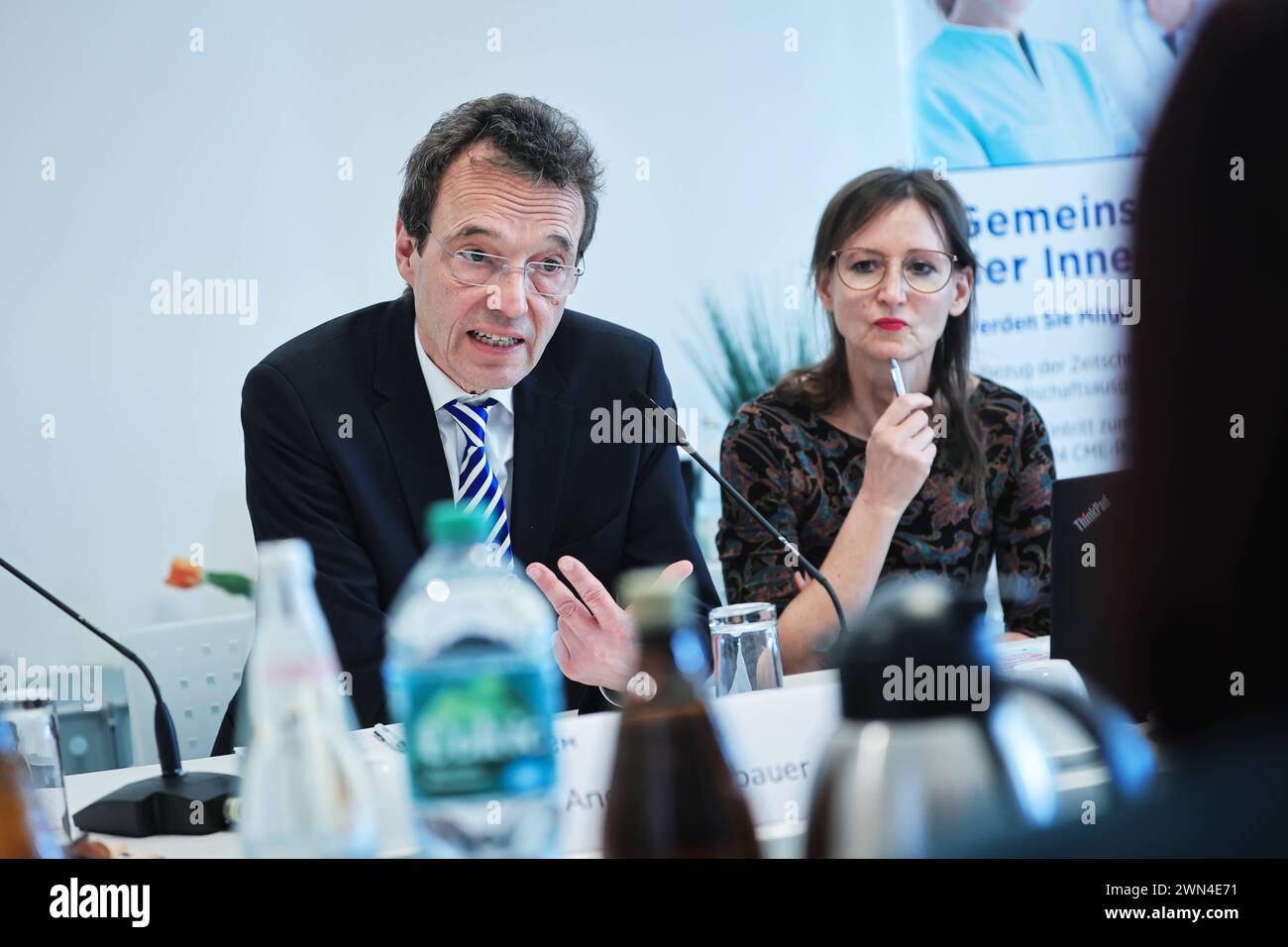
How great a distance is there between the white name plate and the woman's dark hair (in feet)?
3.49

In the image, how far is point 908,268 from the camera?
198 cm

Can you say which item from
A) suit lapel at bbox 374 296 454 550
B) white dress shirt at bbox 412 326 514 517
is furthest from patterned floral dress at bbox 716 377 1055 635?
suit lapel at bbox 374 296 454 550

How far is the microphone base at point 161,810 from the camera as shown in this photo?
90 cm

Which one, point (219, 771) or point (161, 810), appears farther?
point (219, 771)

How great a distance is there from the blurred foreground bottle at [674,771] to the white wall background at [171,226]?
1.77 meters

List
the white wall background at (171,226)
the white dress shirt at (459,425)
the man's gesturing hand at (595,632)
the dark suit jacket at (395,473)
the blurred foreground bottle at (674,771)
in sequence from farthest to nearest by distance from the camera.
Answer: the white wall background at (171,226) → the white dress shirt at (459,425) → the dark suit jacket at (395,473) → the man's gesturing hand at (595,632) → the blurred foreground bottle at (674,771)

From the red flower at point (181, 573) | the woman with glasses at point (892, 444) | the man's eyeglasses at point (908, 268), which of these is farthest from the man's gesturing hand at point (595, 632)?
the red flower at point (181, 573)

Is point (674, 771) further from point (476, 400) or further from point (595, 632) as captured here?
point (476, 400)

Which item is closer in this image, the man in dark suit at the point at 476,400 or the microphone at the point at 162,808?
the microphone at the point at 162,808

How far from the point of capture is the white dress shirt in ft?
5.07

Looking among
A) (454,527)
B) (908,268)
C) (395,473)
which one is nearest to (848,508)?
(908,268)

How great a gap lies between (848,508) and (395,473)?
741 millimetres

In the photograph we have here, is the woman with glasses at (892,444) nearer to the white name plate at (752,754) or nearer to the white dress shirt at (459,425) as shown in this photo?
the white dress shirt at (459,425)

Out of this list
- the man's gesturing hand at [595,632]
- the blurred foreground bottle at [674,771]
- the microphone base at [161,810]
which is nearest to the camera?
the blurred foreground bottle at [674,771]
